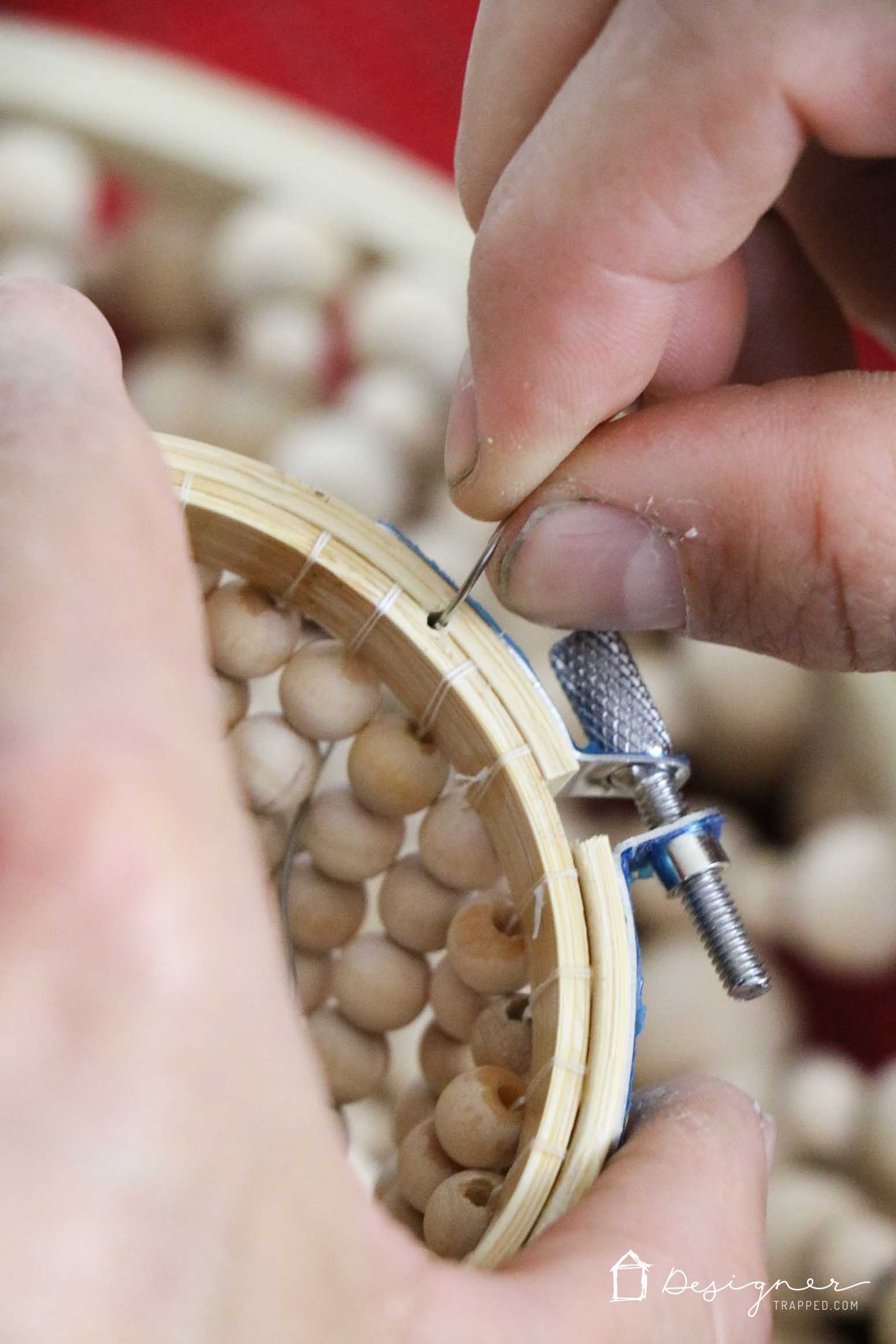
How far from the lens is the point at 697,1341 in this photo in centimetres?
37

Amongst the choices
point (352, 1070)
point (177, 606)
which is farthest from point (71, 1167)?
point (352, 1070)

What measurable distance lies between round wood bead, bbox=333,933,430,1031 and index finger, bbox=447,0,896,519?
8.2 inches

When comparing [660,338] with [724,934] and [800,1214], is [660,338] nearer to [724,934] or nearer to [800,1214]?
[724,934]

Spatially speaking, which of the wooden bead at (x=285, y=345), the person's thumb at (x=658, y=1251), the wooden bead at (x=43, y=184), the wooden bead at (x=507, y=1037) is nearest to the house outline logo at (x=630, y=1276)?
the person's thumb at (x=658, y=1251)

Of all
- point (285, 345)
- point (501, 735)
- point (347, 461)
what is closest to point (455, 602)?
point (501, 735)

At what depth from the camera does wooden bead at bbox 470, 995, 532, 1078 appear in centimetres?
45

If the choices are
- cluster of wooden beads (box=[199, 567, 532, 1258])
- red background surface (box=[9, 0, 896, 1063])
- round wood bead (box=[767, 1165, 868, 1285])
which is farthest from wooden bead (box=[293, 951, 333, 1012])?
red background surface (box=[9, 0, 896, 1063])

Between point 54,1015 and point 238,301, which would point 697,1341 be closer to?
point 54,1015

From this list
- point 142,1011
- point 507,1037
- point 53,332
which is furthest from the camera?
point 507,1037

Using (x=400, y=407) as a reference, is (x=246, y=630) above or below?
below

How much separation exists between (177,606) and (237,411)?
57cm

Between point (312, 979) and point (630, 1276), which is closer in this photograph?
point (630, 1276)

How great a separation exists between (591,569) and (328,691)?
0.12 metres

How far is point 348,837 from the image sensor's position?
0.50 m
